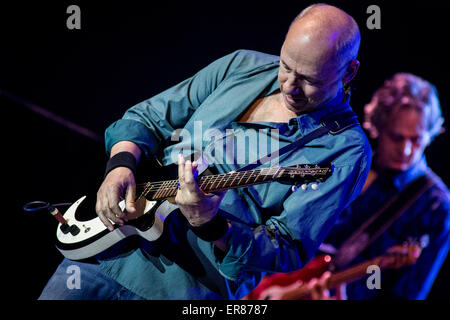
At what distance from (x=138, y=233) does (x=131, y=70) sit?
155 cm

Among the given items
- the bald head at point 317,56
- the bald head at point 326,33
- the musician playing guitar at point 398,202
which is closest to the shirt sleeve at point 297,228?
the bald head at point 317,56

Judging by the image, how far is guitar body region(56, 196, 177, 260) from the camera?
1718 millimetres

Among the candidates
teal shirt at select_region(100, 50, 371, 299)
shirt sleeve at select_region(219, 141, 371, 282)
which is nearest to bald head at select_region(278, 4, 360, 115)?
teal shirt at select_region(100, 50, 371, 299)

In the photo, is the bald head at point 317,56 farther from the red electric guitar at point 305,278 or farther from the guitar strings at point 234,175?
the red electric guitar at point 305,278

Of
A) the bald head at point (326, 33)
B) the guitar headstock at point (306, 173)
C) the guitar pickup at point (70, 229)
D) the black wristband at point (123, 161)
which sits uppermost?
the bald head at point (326, 33)

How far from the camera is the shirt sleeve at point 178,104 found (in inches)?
78.8

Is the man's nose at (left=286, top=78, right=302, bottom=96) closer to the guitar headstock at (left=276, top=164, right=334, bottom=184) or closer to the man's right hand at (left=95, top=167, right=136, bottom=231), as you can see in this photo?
the guitar headstock at (left=276, top=164, right=334, bottom=184)

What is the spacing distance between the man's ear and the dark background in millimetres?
1136

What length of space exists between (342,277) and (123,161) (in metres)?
2.25

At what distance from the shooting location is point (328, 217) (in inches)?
65.3

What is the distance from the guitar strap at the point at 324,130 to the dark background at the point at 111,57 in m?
1.25

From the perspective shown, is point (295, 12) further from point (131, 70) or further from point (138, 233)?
point (138, 233)

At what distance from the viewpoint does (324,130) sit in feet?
5.71
